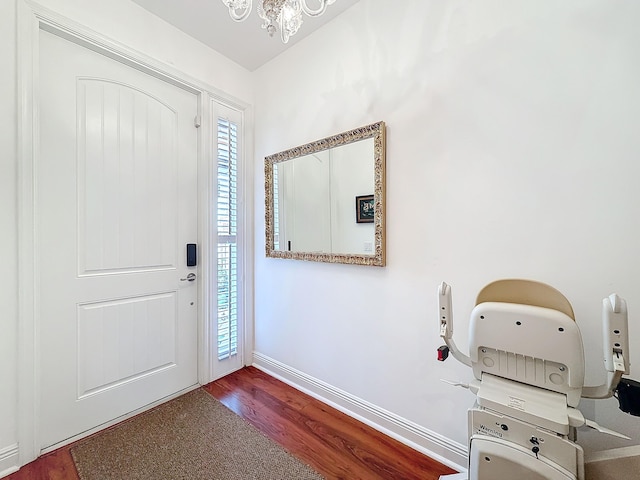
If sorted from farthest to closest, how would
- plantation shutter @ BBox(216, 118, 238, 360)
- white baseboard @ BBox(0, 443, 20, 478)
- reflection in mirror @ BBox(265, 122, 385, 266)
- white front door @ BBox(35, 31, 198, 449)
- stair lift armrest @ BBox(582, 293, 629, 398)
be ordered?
plantation shutter @ BBox(216, 118, 238, 360) → reflection in mirror @ BBox(265, 122, 385, 266) → white front door @ BBox(35, 31, 198, 449) → white baseboard @ BBox(0, 443, 20, 478) → stair lift armrest @ BBox(582, 293, 629, 398)

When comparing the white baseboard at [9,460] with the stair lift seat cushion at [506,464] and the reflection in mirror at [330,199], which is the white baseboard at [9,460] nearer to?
the reflection in mirror at [330,199]

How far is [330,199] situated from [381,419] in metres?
1.46

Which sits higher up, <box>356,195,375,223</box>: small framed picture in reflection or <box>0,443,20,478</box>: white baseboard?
<box>356,195,375,223</box>: small framed picture in reflection

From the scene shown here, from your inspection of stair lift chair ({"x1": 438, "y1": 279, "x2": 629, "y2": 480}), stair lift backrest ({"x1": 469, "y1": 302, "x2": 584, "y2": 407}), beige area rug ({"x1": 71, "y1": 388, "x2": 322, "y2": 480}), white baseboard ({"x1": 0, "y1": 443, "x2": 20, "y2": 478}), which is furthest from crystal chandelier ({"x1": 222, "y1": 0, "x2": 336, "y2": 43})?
white baseboard ({"x1": 0, "y1": 443, "x2": 20, "y2": 478})

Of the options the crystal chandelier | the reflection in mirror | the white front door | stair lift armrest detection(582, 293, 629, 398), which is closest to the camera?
stair lift armrest detection(582, 293, 629, 398)

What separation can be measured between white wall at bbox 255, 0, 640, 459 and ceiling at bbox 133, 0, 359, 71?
0.28 feet

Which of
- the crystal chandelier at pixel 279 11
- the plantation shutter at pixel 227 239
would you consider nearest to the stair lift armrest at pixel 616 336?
the crystal chandelier at pixel 279 11

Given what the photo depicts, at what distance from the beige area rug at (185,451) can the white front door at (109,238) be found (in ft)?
0.75

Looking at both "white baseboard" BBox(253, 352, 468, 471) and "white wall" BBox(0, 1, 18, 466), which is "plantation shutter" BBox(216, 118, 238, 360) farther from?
"white wall" BBox(0, 1, 18, 466)

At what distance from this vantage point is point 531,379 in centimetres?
101

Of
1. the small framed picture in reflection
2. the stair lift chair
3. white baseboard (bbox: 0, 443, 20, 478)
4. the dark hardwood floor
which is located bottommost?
the dark hardwood floor

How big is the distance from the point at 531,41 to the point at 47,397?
10.1 ft

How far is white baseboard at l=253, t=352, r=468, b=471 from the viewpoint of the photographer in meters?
1.43

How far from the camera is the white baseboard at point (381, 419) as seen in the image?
1.43 m
